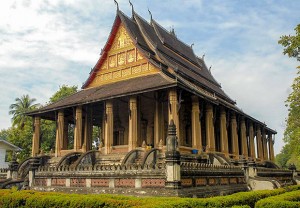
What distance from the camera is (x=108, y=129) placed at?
69.7 ft

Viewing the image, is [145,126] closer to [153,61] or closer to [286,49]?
[153,61]

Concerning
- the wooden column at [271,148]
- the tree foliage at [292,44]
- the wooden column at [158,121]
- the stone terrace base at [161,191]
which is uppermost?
the tree foliage at [292,44]

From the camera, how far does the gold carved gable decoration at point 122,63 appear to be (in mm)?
23881

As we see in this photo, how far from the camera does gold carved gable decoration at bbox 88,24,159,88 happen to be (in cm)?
2388

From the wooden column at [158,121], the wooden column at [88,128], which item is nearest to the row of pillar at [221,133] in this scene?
the wooden column at [158,121]

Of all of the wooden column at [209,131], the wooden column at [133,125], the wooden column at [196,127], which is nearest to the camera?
the wooden column at [133,125]

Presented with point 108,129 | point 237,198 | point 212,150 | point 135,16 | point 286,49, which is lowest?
point 237,198

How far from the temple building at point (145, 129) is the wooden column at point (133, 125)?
0.06 meters

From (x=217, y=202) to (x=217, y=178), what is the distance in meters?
6.39

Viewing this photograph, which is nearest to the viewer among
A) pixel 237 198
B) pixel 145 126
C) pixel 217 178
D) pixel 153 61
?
pixel 237 198

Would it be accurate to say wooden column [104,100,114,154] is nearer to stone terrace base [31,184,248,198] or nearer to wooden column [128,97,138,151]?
wooden column [128,97,138,151]

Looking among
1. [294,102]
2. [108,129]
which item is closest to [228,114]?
[294,102]

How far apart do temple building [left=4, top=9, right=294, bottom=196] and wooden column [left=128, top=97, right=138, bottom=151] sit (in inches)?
2.4

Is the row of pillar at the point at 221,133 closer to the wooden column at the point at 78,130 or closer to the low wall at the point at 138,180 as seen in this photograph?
the low wall at the point at 138,180
